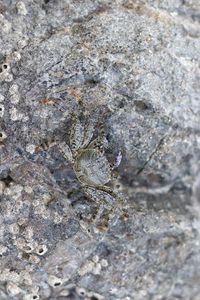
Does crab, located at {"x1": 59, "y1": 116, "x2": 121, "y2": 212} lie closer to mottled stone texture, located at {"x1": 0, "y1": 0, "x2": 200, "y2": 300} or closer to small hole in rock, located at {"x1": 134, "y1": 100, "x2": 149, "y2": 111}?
mottled stone texture, located at {"x1": 0, "y1": 0, "x2": 200, "y2": 300}

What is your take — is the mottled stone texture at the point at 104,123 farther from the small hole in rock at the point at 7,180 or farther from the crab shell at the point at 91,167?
the crab shell at the point at 91,167

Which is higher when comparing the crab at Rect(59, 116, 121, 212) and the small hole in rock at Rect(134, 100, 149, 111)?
the small hole in rock at Rect(134, 100, 149, 111)

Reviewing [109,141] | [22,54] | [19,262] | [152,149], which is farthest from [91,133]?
[19,262]

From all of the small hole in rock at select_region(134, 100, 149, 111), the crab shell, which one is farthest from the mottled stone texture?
the crab shell

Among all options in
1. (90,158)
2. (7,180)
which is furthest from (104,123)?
(7,180)

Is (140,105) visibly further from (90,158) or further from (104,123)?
(90,158)

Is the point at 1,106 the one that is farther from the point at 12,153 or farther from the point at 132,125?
the point at 132,125
